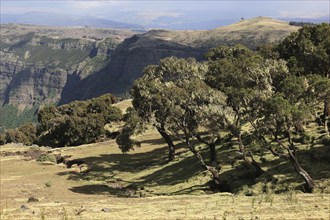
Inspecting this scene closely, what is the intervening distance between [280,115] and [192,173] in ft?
62.6

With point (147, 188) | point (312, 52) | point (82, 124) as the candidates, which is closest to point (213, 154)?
point (147, 188)

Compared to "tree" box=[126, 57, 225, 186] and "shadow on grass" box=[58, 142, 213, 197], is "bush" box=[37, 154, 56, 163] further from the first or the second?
"tree" box=[126, 57, 225, 186]

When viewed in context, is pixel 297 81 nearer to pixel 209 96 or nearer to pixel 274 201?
pixel 209 96

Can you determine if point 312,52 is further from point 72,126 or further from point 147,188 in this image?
point 72,126

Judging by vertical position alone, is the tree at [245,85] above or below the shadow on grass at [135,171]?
above

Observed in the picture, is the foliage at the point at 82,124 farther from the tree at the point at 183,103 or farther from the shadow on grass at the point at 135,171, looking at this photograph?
the tree at the point at 183,103

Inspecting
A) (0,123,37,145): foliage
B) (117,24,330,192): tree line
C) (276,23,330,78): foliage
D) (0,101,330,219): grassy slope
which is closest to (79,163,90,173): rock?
(0,101,330,219): grassy slope

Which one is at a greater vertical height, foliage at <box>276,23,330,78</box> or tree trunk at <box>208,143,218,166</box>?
foliage at <box>276,23,330,78</box>

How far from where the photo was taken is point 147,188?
4819cm

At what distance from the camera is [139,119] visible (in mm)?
48656

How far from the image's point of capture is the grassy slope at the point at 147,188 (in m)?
25.3

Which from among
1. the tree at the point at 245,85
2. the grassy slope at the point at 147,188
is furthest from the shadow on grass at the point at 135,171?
the tree at the point at 245,85

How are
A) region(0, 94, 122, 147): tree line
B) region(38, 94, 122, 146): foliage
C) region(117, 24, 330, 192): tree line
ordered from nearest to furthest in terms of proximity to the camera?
region(117, 24, 330, 192): tree line, region(38, 94, 122, 146): foliage, region(0, 94, 122, 147): tree line

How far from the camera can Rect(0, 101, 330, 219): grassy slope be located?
2530cm
